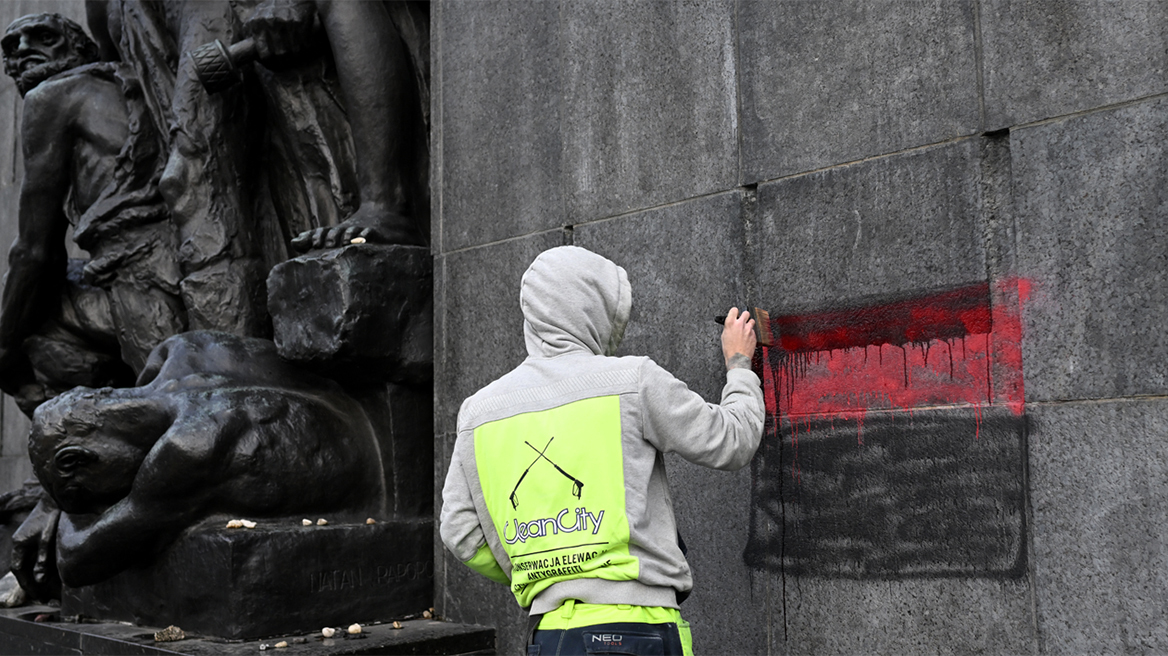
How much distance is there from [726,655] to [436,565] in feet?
6.02

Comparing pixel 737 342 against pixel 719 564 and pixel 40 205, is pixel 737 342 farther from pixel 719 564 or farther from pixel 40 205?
pixel 40 205

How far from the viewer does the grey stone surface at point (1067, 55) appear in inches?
130

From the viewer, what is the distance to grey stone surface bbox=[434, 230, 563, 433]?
5270 mm

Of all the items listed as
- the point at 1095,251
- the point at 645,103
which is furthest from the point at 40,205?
the point at 1095,251

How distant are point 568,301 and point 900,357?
4.63 ft

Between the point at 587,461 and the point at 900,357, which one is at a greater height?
the point at 900,357

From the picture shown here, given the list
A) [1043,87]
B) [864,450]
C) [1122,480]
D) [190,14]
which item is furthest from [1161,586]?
[190,14]

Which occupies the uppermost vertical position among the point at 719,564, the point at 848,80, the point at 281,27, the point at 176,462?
the point at 281,27

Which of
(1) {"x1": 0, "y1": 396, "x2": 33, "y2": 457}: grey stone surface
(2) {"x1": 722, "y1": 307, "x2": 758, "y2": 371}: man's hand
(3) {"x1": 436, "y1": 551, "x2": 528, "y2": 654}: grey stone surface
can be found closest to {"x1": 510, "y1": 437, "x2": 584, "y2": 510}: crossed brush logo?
(2) {"x1": 722, "y1": 307, "x2": 758, "y2": 371}: man's hand

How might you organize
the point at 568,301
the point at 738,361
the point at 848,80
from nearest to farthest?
the point at 568,301
the point at 738,361
the point at 848,80

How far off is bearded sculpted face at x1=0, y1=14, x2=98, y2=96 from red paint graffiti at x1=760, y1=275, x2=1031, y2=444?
5836 mm

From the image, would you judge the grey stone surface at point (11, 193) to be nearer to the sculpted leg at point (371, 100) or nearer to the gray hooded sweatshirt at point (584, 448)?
the sculpted leg at point (371, 100)

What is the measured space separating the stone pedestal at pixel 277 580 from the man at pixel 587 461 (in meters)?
2.26

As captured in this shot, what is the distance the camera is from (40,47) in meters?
7.72
